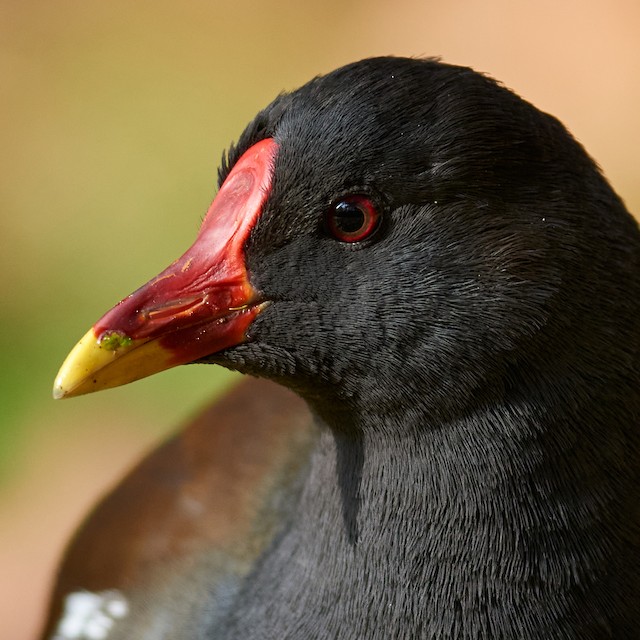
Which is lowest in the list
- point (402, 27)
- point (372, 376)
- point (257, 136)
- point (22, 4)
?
point (372, 376)

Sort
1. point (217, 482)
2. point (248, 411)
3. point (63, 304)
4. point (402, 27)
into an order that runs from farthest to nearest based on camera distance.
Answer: point (402, 27) < point (63, 304) < point (248, 411) < point (217, 482)

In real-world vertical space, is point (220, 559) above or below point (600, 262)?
below

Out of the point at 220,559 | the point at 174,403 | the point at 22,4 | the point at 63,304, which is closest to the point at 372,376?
the point at 220,559

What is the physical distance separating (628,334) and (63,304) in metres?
3.80

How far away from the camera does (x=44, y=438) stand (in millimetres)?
4562

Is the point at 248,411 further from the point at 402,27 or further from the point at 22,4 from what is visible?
the point at 22,4

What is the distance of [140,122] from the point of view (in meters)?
6.01

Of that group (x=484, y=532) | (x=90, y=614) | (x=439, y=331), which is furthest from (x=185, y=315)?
(x=90, y=614)

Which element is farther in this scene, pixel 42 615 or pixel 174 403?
pixel 174 403

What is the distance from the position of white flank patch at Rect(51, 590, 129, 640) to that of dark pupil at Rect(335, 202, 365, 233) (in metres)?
1.58

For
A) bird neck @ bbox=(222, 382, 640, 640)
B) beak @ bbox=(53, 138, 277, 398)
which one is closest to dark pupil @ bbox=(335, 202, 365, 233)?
beak @ bbox=(53, 138, 277, 398)

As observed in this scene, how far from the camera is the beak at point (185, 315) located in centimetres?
175

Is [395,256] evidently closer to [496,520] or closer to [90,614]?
[496,520]

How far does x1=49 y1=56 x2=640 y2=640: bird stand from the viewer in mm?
1697
